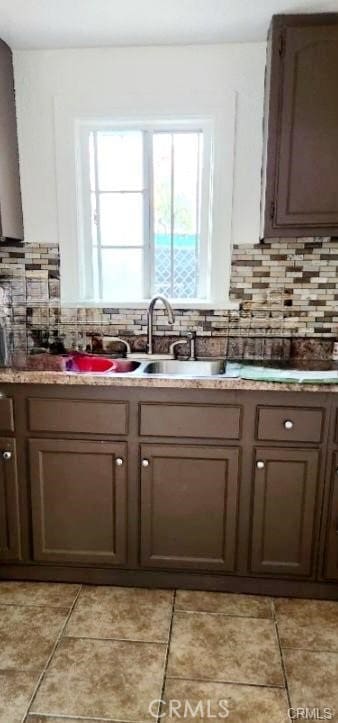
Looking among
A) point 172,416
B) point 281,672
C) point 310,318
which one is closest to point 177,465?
point 172,416

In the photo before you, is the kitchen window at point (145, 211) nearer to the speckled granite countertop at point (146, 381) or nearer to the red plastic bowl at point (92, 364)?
the red plastic bowl at point (92, 364)

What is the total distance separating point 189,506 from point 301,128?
1637 millimetres

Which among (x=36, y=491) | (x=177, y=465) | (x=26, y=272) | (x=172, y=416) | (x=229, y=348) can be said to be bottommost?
(x=36, y=491)

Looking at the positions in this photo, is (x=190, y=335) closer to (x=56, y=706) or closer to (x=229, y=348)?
(x=229, y=348)

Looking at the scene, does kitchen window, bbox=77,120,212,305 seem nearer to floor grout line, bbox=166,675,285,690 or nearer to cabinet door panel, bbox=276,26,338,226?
cabinet door panel, bbox=276,26,338,226

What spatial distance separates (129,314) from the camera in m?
2.43

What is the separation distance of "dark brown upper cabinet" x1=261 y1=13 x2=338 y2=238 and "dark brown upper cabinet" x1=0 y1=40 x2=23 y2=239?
1.17m

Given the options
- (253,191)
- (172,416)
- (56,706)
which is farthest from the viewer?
(253,191)

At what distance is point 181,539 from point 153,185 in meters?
1.68

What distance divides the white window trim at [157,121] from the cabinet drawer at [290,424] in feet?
2.30

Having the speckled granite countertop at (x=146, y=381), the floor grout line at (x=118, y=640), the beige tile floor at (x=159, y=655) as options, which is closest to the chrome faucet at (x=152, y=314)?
the speckled granite countertop at (x=146, y=381)

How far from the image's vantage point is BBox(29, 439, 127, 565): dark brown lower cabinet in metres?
1.97

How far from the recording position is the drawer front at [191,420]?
1.89 metres

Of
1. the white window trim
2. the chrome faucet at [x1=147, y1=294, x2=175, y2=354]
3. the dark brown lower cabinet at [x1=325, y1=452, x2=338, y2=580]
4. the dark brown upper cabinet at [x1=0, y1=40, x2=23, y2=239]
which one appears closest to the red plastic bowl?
the chrome faucet at [x1=147, y1=294, x2=175, y2=354]
